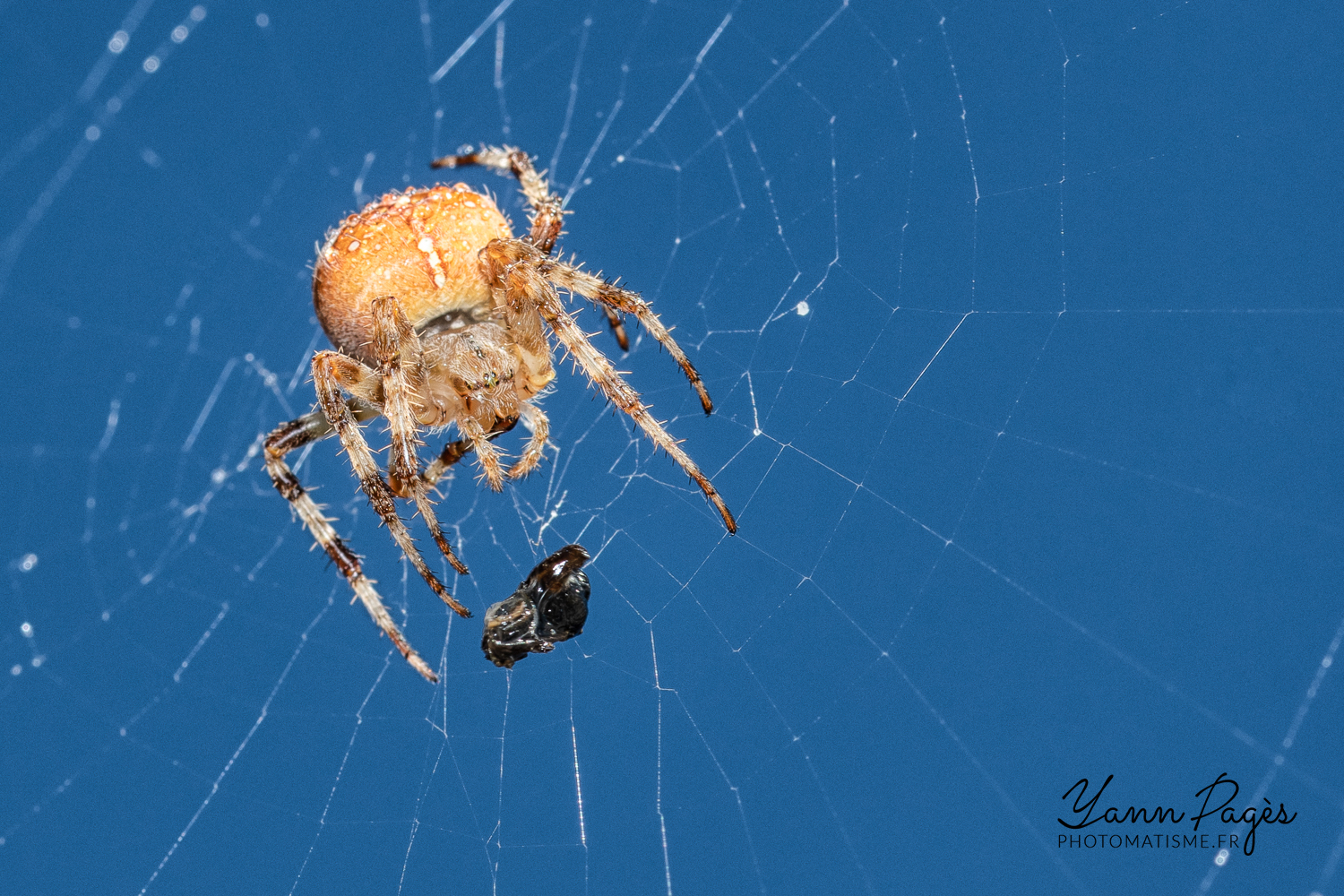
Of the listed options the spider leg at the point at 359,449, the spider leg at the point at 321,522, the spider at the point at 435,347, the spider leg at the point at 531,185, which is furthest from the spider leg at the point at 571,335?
the spider leg at the point at 321,522

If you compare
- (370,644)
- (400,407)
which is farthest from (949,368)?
(370,644)

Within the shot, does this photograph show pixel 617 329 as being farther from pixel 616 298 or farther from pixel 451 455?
pixel 451 455

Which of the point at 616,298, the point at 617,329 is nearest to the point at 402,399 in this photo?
the point at 616,298

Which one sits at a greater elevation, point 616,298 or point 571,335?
point 616,298

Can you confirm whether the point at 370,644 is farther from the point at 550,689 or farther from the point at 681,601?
the point at 681,601

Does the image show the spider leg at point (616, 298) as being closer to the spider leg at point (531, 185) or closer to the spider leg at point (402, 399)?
the spider leg at point (531, 185)

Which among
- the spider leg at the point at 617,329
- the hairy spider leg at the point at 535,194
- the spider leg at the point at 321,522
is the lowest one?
the spider leg at the point at 321,522
